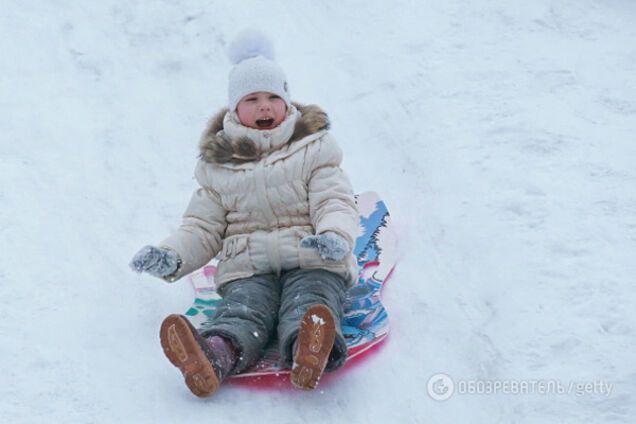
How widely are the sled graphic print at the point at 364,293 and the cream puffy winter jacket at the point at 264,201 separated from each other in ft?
0.49

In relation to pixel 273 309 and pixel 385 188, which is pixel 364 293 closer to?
pixel 273 309

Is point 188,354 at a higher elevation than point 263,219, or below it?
higher

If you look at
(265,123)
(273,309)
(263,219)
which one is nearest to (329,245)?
(273,309)

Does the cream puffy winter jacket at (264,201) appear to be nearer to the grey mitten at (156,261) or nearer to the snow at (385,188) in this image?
the grey mitten at (156,261)

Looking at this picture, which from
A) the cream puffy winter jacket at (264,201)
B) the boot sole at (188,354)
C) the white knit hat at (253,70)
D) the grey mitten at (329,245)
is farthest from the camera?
the white knit hat at (253,70)

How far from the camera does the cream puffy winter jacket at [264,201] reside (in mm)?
3234

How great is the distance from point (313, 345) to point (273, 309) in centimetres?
50

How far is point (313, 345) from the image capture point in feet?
8.56

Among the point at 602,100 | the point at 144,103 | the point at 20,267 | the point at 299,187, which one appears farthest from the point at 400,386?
the point at 144,103

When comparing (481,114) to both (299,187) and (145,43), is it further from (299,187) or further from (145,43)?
(145,43)

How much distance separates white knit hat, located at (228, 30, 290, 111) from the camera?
3.46m

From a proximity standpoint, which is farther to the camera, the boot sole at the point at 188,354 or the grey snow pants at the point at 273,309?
the grey snow pants at the point at 273,309

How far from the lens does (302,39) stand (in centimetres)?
575

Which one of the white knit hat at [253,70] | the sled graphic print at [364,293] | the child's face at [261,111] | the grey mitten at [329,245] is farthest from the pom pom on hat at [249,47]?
the grey mitten at [329,245]
